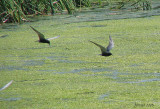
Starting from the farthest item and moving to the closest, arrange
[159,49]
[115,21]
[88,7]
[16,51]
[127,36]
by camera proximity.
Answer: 1. [88,7]
2. [115,21]
3. [127,36]
4. [16,51]
5. [159,49]

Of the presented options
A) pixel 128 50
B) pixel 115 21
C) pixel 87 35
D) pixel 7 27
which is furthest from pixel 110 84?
pixel 7 27

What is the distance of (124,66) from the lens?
2.56 meters

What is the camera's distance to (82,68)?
2586mm

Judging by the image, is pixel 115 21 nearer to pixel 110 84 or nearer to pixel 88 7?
pixel 88 7

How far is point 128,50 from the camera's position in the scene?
3023 mm

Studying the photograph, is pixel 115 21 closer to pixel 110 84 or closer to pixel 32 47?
pixel 32 47

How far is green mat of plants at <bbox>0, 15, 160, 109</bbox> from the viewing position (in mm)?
1941

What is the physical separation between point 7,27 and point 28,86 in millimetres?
2306

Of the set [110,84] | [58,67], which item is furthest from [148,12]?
[110,84]

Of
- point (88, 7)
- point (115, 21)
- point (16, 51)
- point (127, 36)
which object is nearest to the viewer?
point (16, 51)

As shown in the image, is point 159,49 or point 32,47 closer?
point 159,49

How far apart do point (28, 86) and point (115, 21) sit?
88.9 inches

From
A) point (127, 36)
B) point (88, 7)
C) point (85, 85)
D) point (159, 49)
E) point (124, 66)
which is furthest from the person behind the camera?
point (88, 7)

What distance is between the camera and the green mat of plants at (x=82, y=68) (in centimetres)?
194
